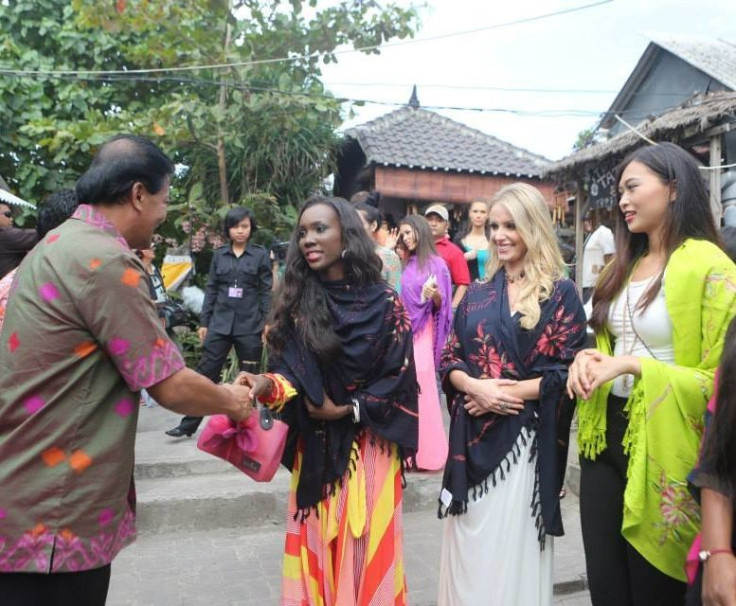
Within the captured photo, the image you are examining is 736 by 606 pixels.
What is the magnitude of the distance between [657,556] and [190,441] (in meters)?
4.16

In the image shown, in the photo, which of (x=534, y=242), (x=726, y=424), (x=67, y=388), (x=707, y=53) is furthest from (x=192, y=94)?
(x=707, y=53)

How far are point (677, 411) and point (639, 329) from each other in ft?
1.08

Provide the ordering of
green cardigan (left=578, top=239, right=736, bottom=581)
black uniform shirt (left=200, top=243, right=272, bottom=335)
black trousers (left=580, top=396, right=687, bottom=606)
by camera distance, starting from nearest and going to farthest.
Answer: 1. green cardigan (left=578, top=239, right=736, bottom=581)
2. black trousers (left=580, top=396, right=687, bottom=606)
3. black uniform shirt (left=200, top=243, right=272, bottom=335)

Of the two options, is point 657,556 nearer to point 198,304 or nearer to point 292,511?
point 292,511

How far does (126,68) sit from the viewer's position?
30.8 ft

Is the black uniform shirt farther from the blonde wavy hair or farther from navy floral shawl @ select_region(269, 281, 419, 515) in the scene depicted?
the blonde wavy hair

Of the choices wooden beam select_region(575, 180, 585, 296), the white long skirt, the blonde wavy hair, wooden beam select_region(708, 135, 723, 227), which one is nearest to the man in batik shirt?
Result: the white long skirt

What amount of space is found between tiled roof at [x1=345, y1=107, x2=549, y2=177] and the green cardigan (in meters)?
7.33

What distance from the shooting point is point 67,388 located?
166 cm

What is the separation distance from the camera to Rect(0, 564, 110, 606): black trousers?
1669mm

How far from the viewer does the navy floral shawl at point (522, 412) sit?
2.45 meters

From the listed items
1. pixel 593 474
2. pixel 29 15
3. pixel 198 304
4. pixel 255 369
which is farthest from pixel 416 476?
pixel 29 15

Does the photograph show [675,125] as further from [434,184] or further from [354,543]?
[354,543]

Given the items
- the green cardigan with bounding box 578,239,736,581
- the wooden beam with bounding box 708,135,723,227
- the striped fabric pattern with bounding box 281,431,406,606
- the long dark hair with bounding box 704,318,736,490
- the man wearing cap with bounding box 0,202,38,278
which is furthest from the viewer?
the wooden beam with bounding box 708,135,723,227
